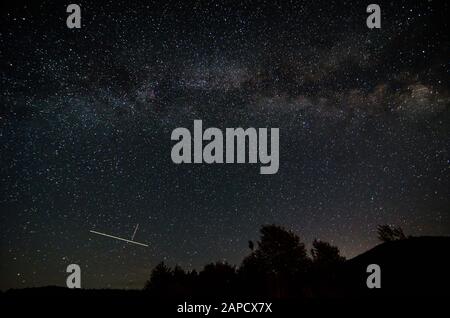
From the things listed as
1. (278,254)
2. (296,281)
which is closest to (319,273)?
(296,281)

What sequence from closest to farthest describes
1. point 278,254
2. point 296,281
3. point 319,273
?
point 296,281
point 319,273
point 278,254

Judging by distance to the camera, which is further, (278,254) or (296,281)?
(278,254)

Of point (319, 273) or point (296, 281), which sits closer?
point (296, 281)

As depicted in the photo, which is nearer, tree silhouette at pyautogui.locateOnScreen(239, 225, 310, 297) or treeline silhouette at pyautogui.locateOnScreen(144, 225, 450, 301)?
treeline silhouette at pyautogui.locateOnScreen(144, 225, 450, 301)

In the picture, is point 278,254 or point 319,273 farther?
point 278,254

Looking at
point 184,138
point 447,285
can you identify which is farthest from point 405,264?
point 184,138

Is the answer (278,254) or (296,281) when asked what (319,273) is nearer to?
(296,281)

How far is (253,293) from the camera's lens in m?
7.89

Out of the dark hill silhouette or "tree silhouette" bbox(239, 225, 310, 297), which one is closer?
the dark hill silhouette

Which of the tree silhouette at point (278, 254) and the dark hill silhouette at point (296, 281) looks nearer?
the dark hill silhouette at point (296, 281)

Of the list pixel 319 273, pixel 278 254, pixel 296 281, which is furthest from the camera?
pixel 278 254

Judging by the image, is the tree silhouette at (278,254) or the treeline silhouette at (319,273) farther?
the tree silhouette at (278,254)
